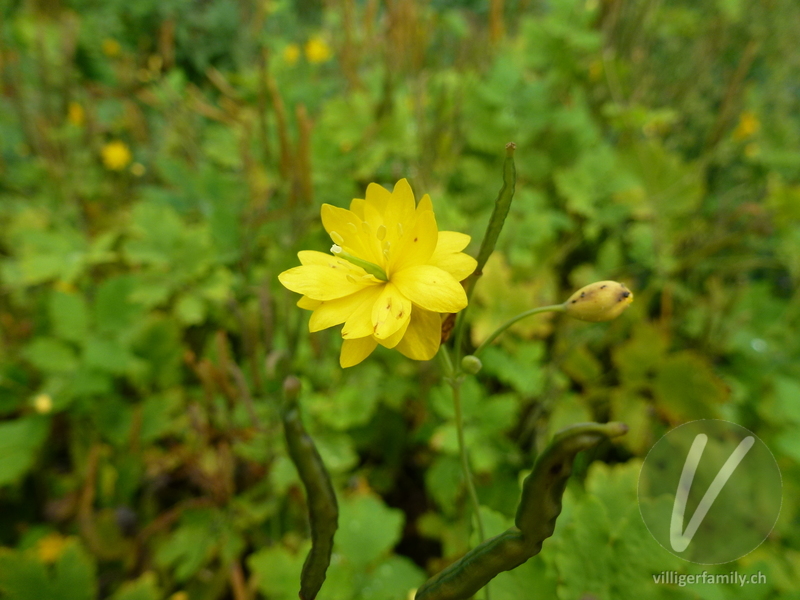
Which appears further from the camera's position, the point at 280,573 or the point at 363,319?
the point at 280,573

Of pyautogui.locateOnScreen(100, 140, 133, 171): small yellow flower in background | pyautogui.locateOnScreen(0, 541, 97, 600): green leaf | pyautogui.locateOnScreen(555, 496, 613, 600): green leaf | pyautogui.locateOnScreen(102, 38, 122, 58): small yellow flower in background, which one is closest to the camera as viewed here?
pyautogui.locateOnScreen(555, 496, 613, 600): green leaf

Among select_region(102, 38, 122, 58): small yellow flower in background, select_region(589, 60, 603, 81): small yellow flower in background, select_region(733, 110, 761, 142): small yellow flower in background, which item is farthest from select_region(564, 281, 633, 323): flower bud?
select_region(102, 38, 122, 58): small yellow flower in background

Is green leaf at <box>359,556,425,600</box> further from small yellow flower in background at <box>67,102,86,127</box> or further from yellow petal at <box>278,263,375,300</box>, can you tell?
small yellow flower in background at <box>67,102,86,127</box>

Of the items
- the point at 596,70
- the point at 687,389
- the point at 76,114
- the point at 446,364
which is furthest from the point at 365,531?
the point at 76,114

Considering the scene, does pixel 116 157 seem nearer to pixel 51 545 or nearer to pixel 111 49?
pixel 111 49

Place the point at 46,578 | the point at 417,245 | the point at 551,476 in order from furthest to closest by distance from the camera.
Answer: the point at 46,578, the point at 417,245, the point at 551,476
